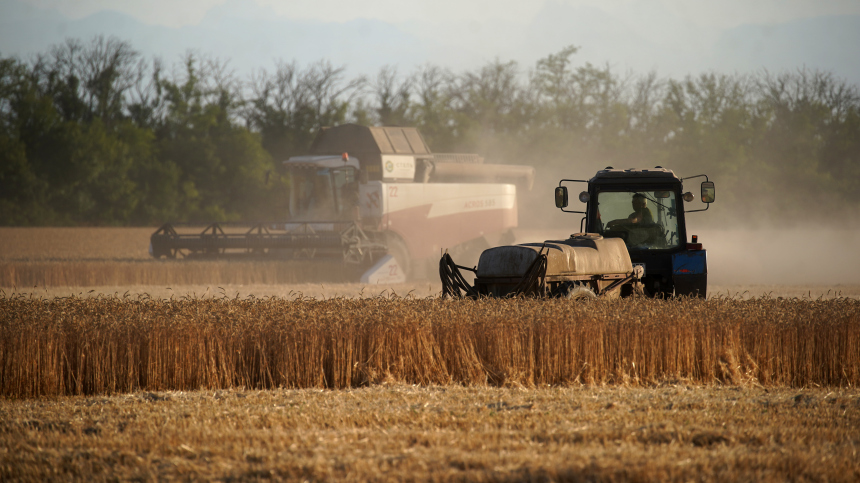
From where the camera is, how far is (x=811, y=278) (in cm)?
2095

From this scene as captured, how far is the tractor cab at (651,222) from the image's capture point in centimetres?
841

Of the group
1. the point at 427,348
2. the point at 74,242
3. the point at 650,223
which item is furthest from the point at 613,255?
the point at 74,242

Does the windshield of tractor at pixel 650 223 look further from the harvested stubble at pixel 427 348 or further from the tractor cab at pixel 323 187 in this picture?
the tractor cab at pixel 323 187

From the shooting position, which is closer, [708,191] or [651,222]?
[708,191]

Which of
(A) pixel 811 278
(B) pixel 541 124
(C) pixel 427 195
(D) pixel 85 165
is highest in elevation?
(B) pixel 541 124

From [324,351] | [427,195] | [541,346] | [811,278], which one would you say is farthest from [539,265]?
[811,278]

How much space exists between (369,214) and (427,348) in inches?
430

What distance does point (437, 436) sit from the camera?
178 inches

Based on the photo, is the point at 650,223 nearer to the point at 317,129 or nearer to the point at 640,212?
the point at 640,212

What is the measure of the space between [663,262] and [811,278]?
48.2 ft

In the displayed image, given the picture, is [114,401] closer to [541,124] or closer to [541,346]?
[541,346]

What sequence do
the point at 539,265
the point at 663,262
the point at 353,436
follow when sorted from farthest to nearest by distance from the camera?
the point at 663,262
the point at 539,265
the point at 353,436

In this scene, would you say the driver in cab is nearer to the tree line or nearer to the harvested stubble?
the harvested stubble

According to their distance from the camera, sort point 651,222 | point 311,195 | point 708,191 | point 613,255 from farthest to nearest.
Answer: point 311,195, point 651,222, point 708,191, point 613,255
